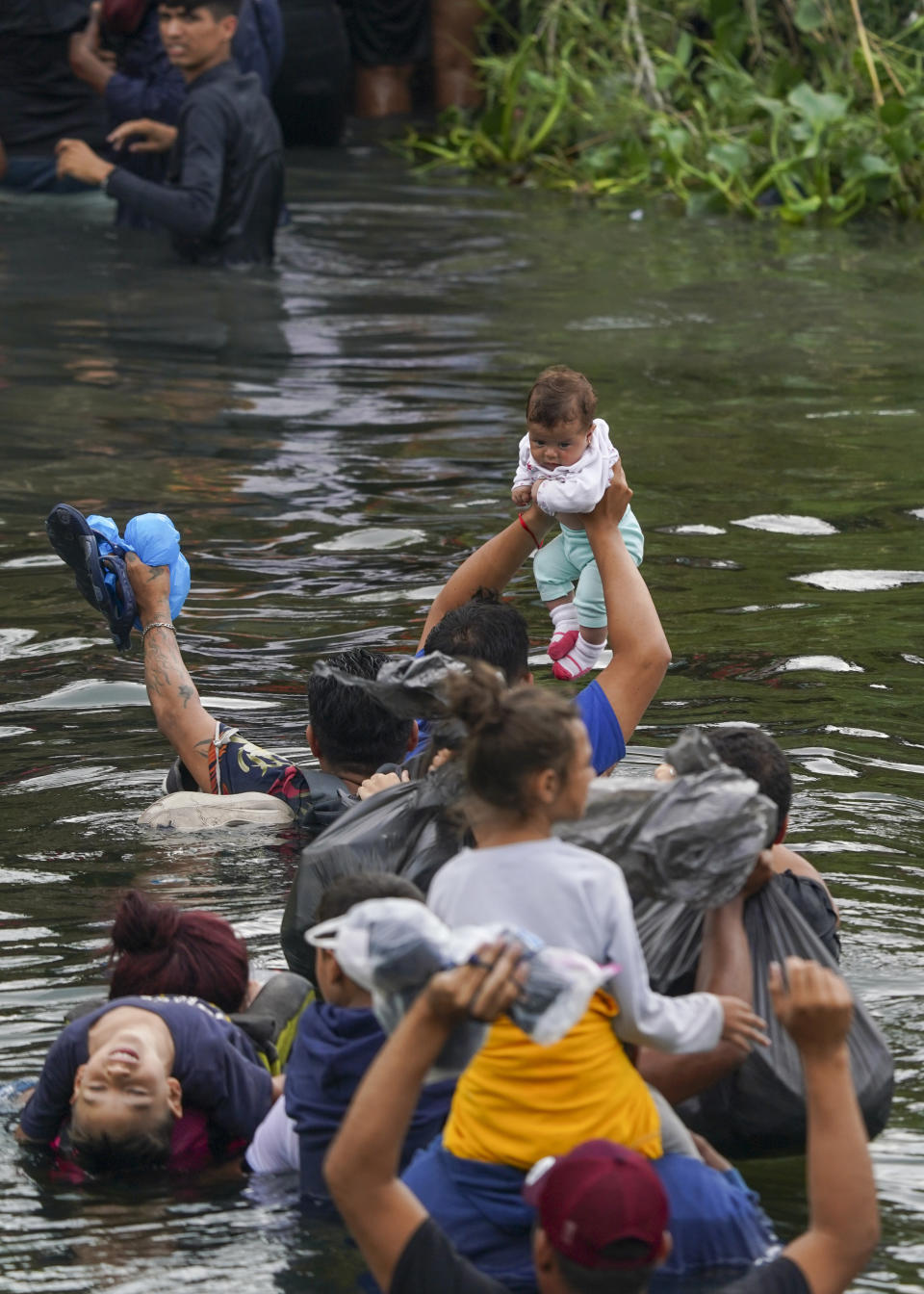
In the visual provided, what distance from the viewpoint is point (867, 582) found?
718 centimetres

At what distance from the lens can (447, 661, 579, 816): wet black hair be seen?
9.67 ft

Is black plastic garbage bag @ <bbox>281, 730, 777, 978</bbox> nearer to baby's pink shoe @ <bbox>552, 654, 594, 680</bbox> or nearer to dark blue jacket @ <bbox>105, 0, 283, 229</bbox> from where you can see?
baby's pink shoe @ <bbox>552, 654, 594, 680</bbox>

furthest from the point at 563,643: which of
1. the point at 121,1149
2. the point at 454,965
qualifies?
the point at 454,965

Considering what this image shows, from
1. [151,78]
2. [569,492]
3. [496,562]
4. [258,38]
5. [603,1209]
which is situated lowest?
[603,1209]

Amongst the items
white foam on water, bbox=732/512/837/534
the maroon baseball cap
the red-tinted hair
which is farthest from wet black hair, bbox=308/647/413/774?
white foam on water, bbox=732/512/837/534

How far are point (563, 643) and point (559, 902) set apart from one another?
2384 millimetres

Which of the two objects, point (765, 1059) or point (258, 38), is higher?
point (258, 38)

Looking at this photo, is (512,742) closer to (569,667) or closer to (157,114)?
(569,667)

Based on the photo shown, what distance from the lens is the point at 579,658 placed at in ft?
17.2

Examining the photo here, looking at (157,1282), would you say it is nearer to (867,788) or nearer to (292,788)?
(292,788)

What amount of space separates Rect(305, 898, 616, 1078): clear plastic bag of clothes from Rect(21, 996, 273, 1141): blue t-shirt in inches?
36.5

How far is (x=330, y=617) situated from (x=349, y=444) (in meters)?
2.29

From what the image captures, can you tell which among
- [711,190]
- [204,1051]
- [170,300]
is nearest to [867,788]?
[204,1051]

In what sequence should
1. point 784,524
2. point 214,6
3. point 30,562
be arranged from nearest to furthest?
point 30,562
point 784,524
point 214,6
